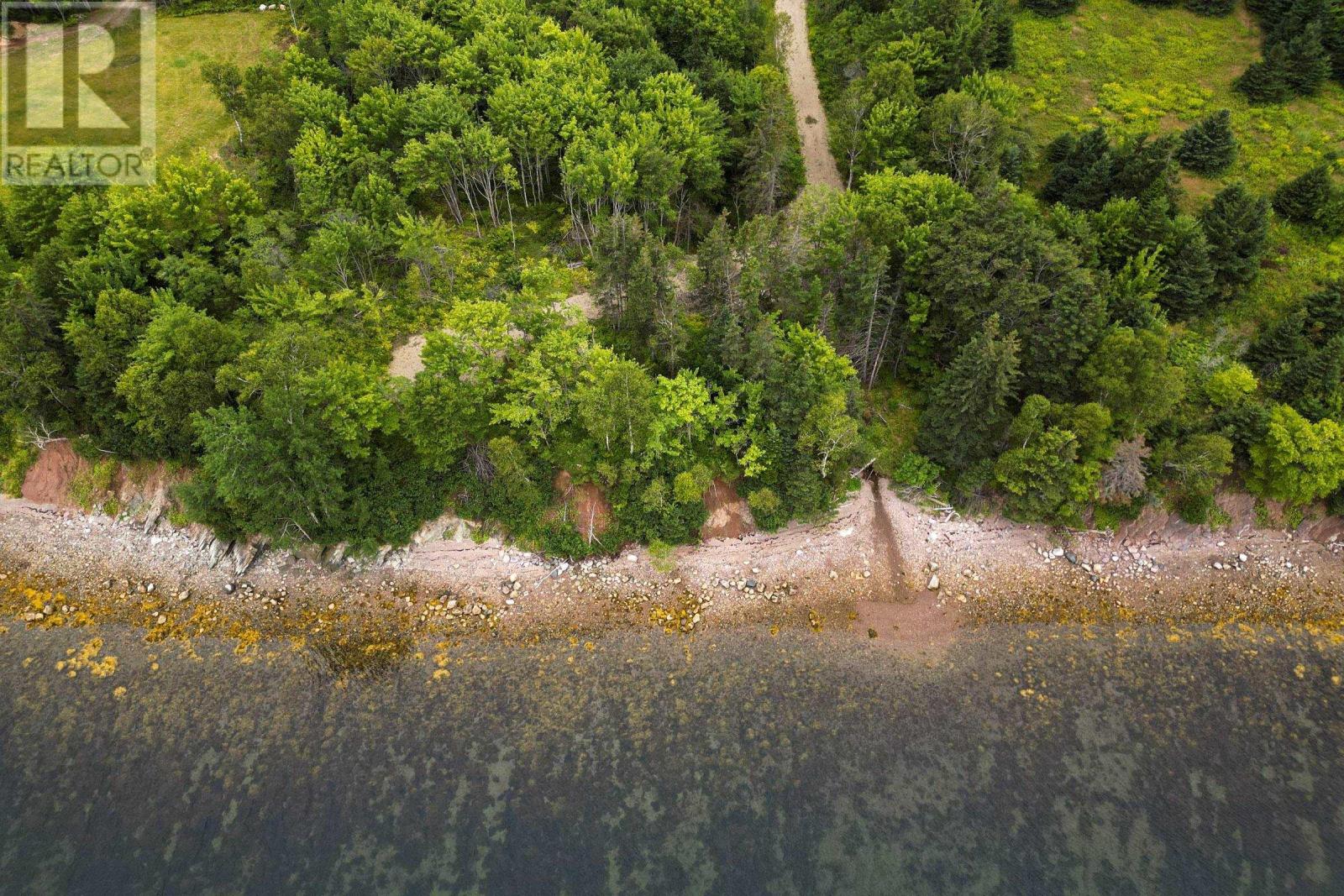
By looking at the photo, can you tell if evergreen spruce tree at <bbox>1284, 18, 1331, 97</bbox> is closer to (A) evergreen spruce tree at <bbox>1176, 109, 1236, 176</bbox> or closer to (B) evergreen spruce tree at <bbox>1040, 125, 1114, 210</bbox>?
(A) evergreen spruce tree at <bbox>1176, 109, 1236, 176</bbox>

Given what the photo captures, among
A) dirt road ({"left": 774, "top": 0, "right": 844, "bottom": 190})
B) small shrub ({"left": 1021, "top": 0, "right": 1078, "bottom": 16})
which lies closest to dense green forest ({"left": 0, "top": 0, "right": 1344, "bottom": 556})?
dirt road ({"left": 774, "top": 0, "right": 844, "bottom": 190})

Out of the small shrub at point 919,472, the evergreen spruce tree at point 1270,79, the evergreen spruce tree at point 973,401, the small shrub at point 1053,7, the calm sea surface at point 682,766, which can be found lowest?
the calm sea surface at point 682,766

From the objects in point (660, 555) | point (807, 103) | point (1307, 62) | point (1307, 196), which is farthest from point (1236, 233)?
point (660, 555)

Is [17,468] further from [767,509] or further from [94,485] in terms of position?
[767,509]

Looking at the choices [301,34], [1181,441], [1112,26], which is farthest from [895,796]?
[1112,26]

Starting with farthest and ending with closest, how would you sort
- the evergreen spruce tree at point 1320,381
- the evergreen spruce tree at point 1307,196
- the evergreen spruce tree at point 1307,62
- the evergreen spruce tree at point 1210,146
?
the evergreen spruce tree at point 1307,62 → the evergreen spruce tree at point 1210,146 → the evergreen spruce tree at point 1307,196 → the evergreen spruce tree at point 1320,381

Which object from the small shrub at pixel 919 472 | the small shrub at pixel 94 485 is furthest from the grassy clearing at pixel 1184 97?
the small shrub at pixel 94 485

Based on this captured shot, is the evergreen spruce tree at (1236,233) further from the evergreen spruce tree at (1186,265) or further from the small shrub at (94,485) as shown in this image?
the small shrub at (94,485)
